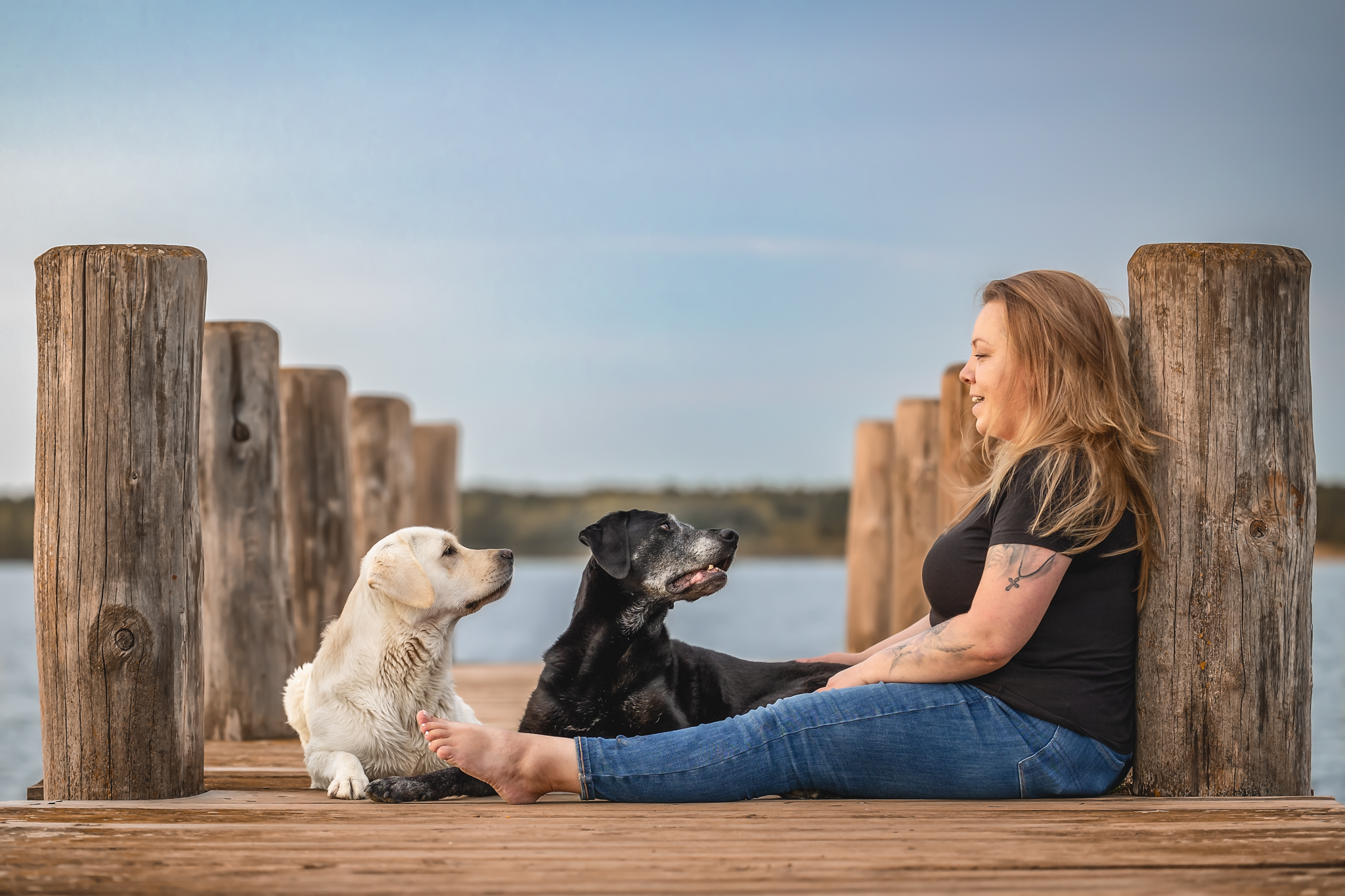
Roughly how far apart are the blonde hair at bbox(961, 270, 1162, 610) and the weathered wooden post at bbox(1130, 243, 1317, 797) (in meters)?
0.10

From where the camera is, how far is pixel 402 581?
361cm

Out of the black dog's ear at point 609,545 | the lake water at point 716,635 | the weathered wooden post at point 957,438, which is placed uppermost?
the weathered wooden post at point 957,438

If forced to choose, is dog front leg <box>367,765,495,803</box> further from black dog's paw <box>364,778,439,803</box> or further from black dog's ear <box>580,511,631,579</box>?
black dog's ear <box>580,511,631,579</box>

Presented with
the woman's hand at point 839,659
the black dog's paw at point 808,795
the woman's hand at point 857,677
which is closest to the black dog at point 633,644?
the woman's hand at point 839,659

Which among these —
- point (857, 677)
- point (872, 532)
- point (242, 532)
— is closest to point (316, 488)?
point (242, 532)

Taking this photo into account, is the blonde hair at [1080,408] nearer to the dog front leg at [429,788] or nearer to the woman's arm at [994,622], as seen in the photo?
the woman's arm at [994,622]

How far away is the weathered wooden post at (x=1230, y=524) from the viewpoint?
3.22m

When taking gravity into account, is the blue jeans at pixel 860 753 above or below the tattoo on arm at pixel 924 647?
below

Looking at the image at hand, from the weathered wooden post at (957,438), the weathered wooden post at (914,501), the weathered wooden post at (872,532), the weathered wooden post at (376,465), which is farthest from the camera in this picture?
the weathered wooden post at (872,532)

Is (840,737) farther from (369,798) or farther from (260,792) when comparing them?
(260,792)

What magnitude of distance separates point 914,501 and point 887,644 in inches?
187

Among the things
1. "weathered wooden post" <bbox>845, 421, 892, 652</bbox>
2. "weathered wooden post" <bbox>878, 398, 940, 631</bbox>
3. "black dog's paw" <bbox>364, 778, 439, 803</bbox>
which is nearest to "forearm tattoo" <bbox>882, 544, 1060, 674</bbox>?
"black dog's paw" <bbox>364, 778, 439, 803</bbox>

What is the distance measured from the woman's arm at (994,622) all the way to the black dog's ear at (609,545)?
1043 mm

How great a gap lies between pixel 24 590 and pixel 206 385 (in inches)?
1722
